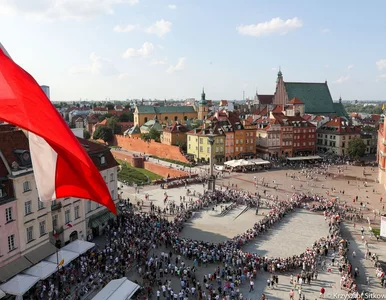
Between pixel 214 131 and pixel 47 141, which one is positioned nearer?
pixel 47 141

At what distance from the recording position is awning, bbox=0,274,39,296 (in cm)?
1975

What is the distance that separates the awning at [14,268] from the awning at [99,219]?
25.0ft

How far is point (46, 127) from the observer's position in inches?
273

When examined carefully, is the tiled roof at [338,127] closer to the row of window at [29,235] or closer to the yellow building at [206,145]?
the yellow building at [206,145]

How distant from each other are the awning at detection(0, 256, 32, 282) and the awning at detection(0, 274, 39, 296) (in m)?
0.86

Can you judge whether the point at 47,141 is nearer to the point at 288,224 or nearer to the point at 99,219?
the point at 99,219

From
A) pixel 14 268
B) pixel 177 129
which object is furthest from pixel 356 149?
pixel 14 268

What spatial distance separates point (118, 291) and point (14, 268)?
23.2 ft

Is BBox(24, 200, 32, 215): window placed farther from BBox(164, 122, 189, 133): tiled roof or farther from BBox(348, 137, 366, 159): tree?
BBox(348, 137, 366, 159): tree

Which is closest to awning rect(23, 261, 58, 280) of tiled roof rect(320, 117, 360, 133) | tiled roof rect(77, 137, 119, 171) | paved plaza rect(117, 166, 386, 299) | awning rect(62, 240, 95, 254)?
awning rect(62, 240, 95, 254)

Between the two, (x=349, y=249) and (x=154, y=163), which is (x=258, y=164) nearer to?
(x=154, y=163)

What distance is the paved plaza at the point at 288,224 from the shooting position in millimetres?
24141

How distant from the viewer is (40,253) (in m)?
24.6

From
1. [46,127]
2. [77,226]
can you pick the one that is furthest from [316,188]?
[46,127]
